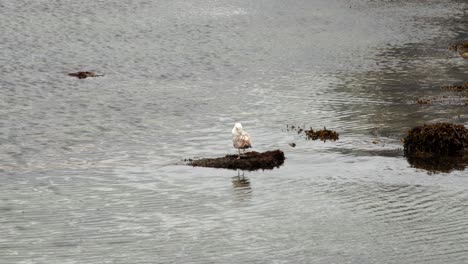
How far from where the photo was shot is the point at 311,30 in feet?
257

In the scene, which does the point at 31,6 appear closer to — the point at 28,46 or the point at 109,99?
the point at 28,46

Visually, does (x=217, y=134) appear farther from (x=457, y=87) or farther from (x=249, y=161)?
(x=457, y=87)

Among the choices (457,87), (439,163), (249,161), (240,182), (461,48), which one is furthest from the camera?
(461,48)

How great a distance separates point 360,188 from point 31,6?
56.9 m

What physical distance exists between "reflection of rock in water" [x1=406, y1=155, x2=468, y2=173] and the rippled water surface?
19cm

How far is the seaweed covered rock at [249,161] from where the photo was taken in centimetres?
3612

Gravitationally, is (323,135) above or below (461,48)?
below

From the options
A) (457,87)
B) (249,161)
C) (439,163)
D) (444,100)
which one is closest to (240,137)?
(249,161)

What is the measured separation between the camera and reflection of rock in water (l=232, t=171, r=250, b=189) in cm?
3391

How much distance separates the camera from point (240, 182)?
34406 millimetres

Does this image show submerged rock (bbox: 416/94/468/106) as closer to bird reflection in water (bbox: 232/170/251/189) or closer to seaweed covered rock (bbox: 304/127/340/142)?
seaweed covered rock (bbox: 304/127/340/142)

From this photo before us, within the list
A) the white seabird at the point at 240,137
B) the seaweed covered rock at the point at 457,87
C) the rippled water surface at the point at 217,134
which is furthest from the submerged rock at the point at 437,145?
the seaweed covered rock at the point at 457,87

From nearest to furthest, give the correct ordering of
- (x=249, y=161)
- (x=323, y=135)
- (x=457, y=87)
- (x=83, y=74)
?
1. (x=249, y=161)
2. (x=323, y=135)
3. (x=457, y=87)
4. (x=83, y=74)

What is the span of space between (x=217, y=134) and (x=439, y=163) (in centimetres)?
1095
